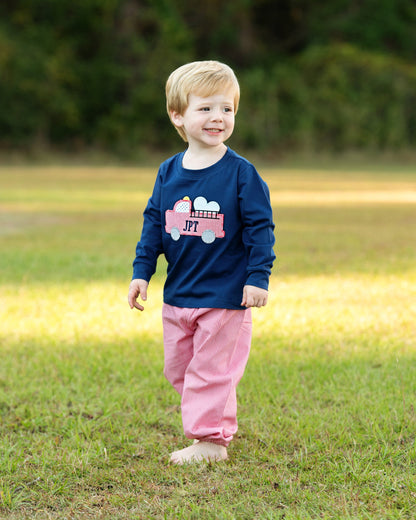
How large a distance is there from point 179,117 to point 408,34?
49.2 meters

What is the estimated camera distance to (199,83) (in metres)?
3.04

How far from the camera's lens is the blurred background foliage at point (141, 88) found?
1422 inches

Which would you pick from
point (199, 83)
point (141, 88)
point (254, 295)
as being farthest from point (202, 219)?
point (141, 88)

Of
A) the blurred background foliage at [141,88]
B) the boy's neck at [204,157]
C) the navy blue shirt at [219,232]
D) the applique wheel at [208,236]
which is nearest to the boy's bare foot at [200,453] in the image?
the navy blue shirt at [219,232]

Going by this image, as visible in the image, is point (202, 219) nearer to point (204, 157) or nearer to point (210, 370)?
point (204, 157)

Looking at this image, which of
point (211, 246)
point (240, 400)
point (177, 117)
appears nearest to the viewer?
point (211, 246)

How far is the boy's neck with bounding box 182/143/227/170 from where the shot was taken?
3127mm

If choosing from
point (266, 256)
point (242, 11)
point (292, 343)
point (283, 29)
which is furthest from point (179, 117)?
point (283, 29)

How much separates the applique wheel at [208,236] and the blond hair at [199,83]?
19.1 inches

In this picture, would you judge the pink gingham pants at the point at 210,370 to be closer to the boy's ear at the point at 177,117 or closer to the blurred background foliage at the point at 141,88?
the boy's ear at the point at 177,117

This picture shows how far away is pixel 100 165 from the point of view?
3288 centimetres

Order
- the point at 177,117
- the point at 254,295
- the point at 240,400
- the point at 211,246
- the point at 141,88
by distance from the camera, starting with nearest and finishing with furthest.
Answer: the point at 254,295
the point at 211,246
the point at 177,117
the point at 240,400
the point at 141,88

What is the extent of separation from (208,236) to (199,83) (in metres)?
0.57

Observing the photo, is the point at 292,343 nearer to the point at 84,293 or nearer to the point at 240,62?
the point at 84,293
